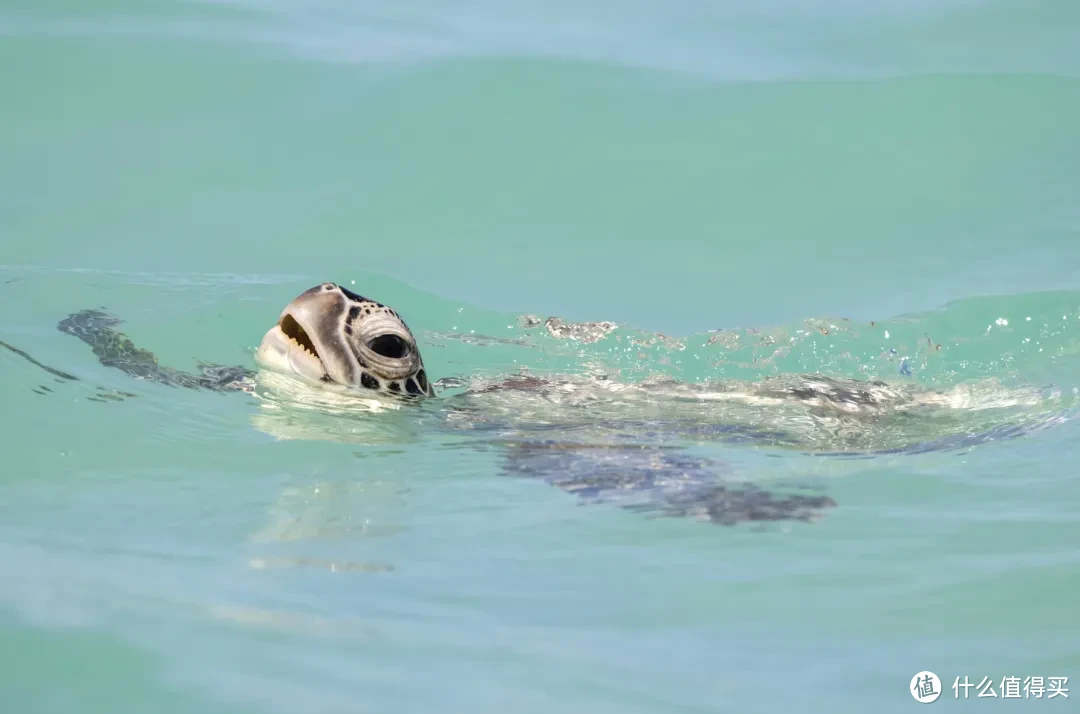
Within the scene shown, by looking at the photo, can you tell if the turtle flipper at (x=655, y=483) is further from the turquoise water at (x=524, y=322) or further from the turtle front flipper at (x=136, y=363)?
the turtle front flipper at (x=136, y=363)

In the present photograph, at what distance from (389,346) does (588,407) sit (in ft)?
3.08

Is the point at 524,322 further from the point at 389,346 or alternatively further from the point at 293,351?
the point at 293,351

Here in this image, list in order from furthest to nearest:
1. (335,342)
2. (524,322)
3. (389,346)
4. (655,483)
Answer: (524,322), (389,346), (335,342), (655,483)

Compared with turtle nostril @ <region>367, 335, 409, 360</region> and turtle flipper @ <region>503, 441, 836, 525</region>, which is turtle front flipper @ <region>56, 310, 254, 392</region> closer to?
turtle nostril @ <region>367, 335, 409, 360</region>

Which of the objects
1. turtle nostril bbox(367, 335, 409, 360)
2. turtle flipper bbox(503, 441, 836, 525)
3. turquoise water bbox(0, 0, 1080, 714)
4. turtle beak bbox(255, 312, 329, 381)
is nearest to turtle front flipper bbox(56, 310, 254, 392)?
turquoise water bbox(0, 0, 1080, 714)

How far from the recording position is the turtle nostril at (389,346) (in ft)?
16.3

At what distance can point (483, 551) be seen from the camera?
3.44 metres

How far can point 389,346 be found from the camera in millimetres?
5004

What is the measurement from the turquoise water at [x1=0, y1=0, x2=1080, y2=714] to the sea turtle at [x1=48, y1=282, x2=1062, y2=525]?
0.10 meters

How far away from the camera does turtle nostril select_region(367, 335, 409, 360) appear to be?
4.96 m

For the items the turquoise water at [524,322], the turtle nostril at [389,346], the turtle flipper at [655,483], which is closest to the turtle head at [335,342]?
the turtle nostril at [389,346]

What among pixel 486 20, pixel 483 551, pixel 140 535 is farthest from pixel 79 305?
pixel 486 20

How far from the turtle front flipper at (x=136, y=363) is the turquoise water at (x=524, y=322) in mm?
125

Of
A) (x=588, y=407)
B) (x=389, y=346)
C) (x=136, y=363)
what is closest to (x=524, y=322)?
(x=588, y=407)
